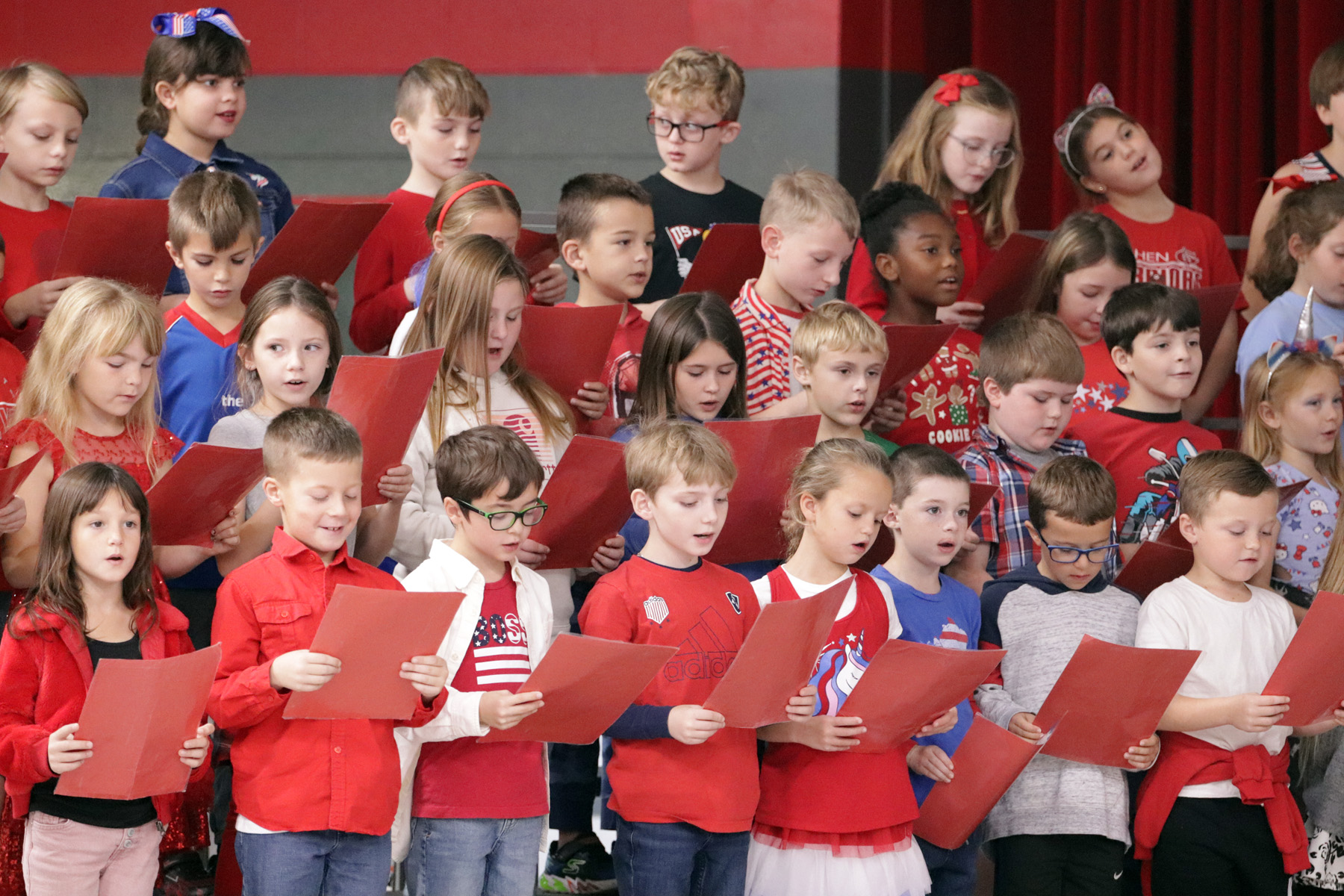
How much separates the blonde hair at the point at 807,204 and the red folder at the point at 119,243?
1425mm

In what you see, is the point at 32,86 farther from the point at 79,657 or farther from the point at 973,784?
the point at 973,784

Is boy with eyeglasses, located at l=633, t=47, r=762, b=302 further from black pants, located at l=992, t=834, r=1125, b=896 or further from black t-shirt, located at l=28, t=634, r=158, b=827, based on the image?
black t-shirt, located at l=28, t=634, r=158, b=827

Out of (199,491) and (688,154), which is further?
(688,154)

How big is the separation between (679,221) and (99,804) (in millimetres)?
2212

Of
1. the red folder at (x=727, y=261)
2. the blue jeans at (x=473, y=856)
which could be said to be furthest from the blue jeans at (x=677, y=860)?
the red folder at (x=727, y=261)

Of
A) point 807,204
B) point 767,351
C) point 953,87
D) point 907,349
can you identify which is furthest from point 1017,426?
point 953,87

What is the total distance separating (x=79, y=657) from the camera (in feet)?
8.57

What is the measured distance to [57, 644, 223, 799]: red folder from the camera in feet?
8.02

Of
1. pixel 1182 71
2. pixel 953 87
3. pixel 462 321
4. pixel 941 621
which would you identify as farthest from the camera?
pixel 1182 71

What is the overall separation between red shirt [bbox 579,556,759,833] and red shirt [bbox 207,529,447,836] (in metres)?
0.37

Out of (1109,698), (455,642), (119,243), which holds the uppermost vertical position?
(119,243)

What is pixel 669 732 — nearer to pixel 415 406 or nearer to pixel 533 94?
pixel 415 406

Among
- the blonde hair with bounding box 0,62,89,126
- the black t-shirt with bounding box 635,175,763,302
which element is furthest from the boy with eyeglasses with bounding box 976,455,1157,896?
the blonde hair with bounding box 0,62,89,126

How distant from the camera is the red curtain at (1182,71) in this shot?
18.0 ft
